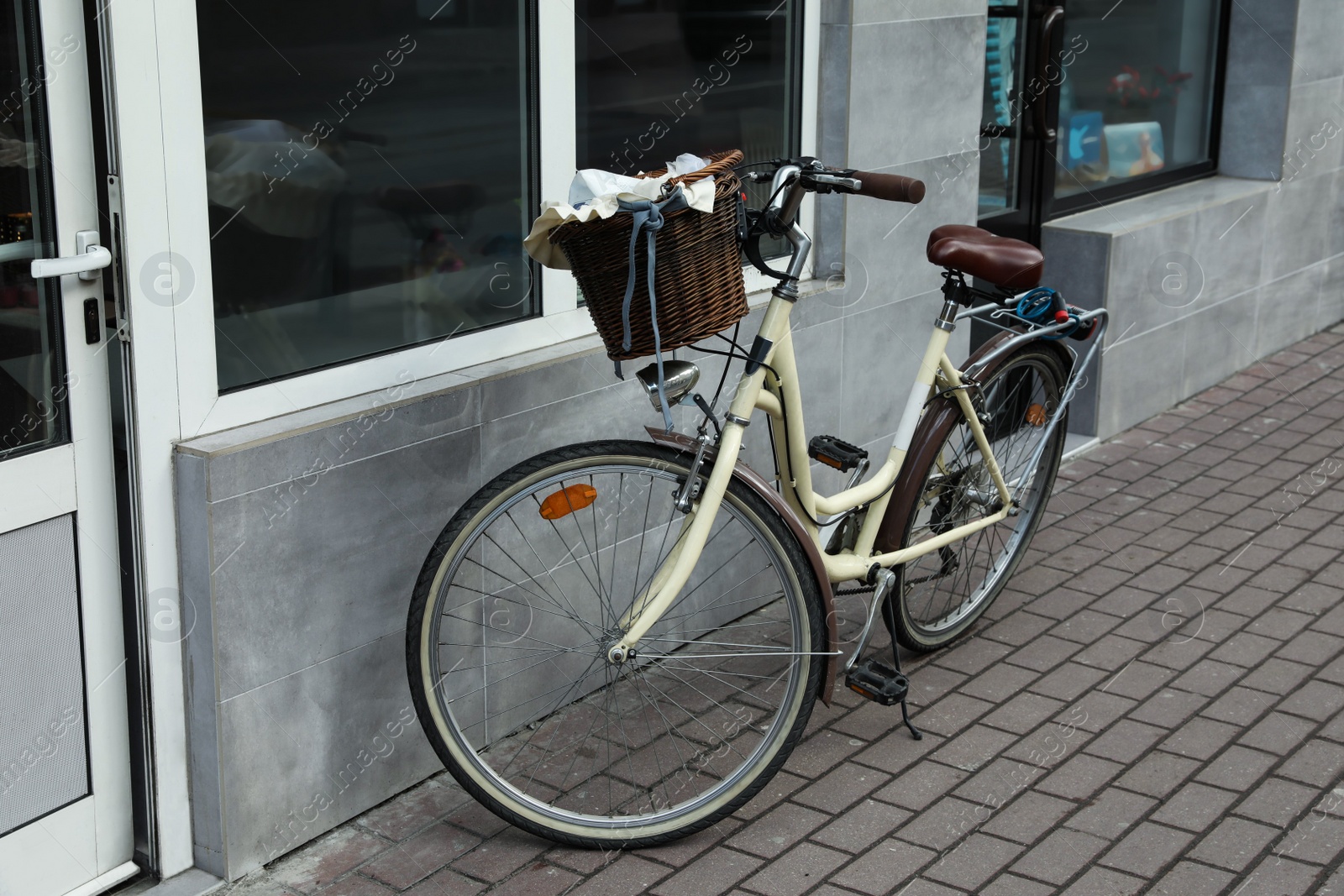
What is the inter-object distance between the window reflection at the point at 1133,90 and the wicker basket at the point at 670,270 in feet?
12.8

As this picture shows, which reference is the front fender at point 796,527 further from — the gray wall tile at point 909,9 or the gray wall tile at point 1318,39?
the gray wall tile at point 1318,39

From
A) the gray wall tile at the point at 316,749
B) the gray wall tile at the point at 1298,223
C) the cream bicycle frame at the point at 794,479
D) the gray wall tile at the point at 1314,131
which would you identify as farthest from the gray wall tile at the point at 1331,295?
the gray wall tile at the point at 316,749

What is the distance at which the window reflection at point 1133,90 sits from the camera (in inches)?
273

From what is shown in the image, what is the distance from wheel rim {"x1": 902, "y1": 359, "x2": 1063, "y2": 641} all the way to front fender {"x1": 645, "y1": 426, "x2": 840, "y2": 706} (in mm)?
715

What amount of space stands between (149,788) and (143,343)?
0.98 metres

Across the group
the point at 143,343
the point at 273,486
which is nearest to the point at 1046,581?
the point at 273,486

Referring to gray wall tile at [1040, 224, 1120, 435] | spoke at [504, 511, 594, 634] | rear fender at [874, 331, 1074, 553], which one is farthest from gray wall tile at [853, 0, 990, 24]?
spoke at [504, 511, 594, 634]

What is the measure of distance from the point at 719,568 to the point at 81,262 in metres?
2.22

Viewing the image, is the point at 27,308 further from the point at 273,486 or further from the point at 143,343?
the point at 273,486

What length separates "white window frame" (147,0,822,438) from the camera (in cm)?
309

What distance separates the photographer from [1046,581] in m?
5.12

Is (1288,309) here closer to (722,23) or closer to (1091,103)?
(1091,103)

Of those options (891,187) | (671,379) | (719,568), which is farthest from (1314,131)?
(671,379)

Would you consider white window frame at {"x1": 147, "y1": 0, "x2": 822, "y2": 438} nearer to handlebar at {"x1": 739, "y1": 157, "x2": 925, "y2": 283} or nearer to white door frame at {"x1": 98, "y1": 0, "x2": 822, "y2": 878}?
white door frame at {"x1": 98, "y1": 0, "x2": 822, "y2": 878}
